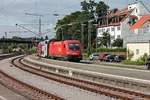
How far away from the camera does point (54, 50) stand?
223 ft

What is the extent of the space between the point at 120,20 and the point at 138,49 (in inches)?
2519

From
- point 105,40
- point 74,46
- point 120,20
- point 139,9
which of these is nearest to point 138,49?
point 74,46

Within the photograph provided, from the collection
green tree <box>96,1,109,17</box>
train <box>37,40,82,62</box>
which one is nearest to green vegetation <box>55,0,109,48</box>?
green tree <box>96,1,109,17</box>

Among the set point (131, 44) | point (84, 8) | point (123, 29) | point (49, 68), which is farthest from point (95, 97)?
point (84, 8)

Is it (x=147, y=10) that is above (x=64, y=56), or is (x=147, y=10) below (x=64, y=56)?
above

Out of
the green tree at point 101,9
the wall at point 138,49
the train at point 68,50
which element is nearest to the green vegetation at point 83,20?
the green tree at point 101,9

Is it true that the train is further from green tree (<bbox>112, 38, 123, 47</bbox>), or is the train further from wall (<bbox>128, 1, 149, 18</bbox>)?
wall (<bbox>128, 1, 149, 18</bbox>)

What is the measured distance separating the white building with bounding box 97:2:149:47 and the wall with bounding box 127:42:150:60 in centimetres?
4765

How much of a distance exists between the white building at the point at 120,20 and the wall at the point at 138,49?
47.7 metres

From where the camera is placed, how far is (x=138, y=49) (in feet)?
252

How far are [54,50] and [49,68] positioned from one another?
21.1m

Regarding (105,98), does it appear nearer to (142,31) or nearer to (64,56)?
(64,56)

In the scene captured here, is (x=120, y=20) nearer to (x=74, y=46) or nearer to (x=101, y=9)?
(x=101, y=9)

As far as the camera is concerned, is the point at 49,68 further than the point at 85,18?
No
